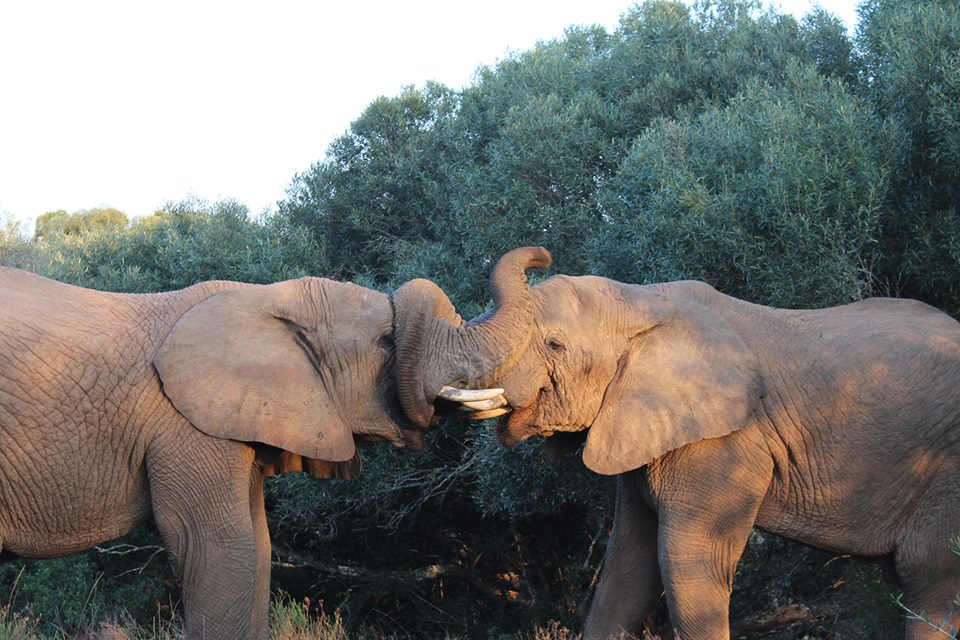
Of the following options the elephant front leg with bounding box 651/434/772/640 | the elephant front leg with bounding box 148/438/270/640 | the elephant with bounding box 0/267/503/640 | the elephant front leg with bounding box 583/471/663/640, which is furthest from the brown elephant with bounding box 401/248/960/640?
the elephant front leg with bounding box 148/438/270/640

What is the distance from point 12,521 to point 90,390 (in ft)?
2.84

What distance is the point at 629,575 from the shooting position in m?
7.97

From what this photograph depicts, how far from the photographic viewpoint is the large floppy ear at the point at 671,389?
7.29 m

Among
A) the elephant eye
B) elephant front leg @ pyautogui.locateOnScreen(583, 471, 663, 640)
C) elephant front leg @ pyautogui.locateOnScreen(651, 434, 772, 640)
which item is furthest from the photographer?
elephant front leg @ pyautogui.locateOnScreen(583, 471, 663, 640)

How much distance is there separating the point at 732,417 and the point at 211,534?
3124 mm

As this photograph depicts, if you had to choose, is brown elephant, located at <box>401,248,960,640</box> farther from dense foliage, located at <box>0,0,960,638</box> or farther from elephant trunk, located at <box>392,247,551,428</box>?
dense foliage, located at <box>0,0,960,638</box>

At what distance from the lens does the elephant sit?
6.98 metres

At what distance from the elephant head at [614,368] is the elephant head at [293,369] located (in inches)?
24.3

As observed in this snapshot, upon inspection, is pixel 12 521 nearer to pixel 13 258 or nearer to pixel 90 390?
pixel 90 390

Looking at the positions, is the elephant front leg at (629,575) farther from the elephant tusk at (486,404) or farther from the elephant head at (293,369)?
the elephant head at (293,369)

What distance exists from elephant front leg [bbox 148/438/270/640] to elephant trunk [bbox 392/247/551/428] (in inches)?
43.3

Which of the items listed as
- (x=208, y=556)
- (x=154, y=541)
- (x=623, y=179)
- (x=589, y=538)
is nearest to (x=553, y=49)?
(x=623, y=179)

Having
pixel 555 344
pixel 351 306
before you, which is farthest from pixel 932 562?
pixel 351 306

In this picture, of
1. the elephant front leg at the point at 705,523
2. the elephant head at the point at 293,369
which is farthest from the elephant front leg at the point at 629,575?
the elephant head at the point at 293,369
